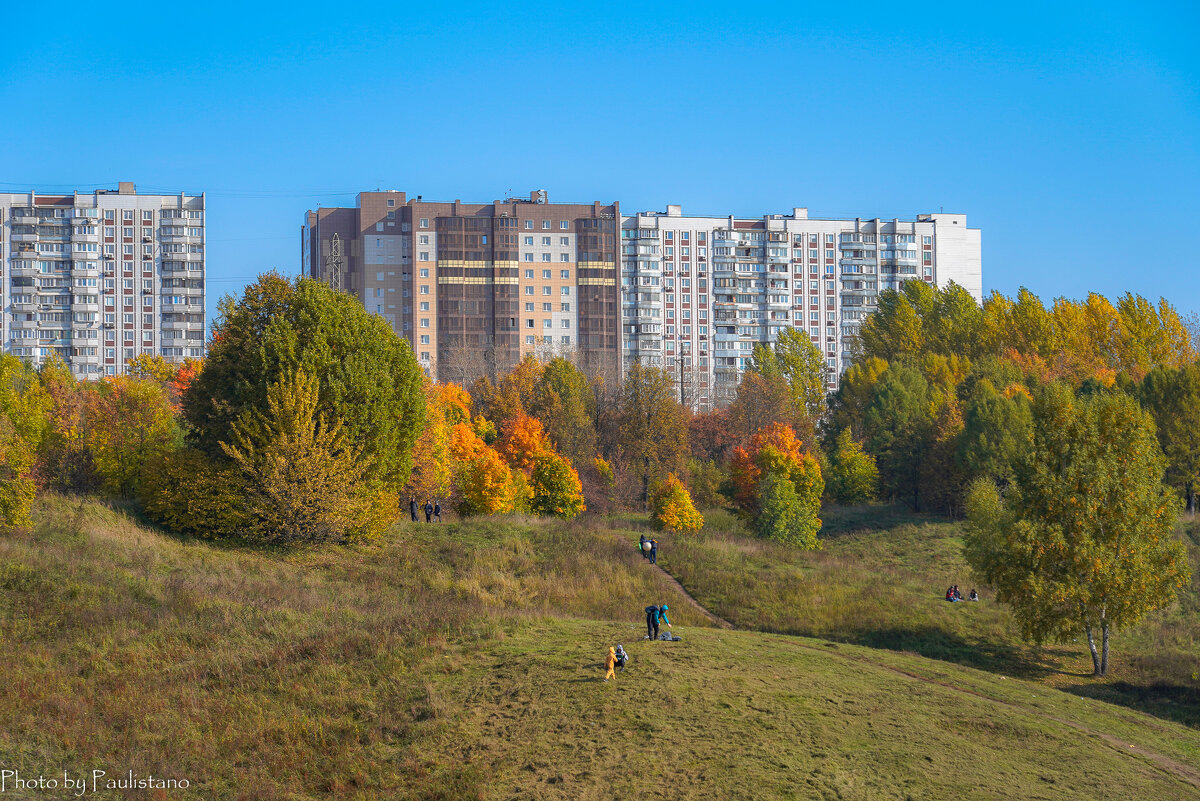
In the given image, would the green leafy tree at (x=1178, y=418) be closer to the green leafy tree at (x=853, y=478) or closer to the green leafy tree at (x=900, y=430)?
the green leafy tree at (x=900, y=430)

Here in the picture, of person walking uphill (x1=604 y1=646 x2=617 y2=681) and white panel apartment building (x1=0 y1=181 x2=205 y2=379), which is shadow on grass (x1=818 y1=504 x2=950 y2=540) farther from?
white panel apartment building (x1=0 y1=181 x2=205 y2=379)

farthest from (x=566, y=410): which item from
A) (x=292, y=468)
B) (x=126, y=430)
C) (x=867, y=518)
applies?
(x=292, y=468)

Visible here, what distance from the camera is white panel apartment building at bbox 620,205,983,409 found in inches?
5261

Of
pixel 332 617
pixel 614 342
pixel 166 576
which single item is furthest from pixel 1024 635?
pixel 614 342

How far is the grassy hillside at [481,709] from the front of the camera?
17266 mm

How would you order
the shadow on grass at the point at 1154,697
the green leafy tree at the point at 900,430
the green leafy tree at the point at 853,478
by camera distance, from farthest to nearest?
the green leafy tree at the point at 853,478 → the green leafy tree at the point at 900,430 → the shadow on grass at the point at 1154,697

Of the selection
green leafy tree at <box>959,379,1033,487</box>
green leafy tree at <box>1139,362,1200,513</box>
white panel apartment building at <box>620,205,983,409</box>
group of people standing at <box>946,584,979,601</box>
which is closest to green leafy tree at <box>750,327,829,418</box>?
white panel apartment building at <box>620,205,983,409</box>

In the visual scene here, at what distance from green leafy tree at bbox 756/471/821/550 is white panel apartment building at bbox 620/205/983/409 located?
6551 centimetres

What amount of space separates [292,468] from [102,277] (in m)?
102

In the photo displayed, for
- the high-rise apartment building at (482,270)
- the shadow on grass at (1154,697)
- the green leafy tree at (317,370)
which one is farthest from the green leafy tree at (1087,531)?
the high-rise apartment building at (482,270)

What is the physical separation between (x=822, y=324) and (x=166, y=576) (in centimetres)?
12458

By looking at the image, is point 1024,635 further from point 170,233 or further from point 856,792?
point 170,233

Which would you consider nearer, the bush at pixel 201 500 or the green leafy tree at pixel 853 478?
the bush at pixel 201 500

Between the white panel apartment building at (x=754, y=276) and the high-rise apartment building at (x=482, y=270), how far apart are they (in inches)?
220
